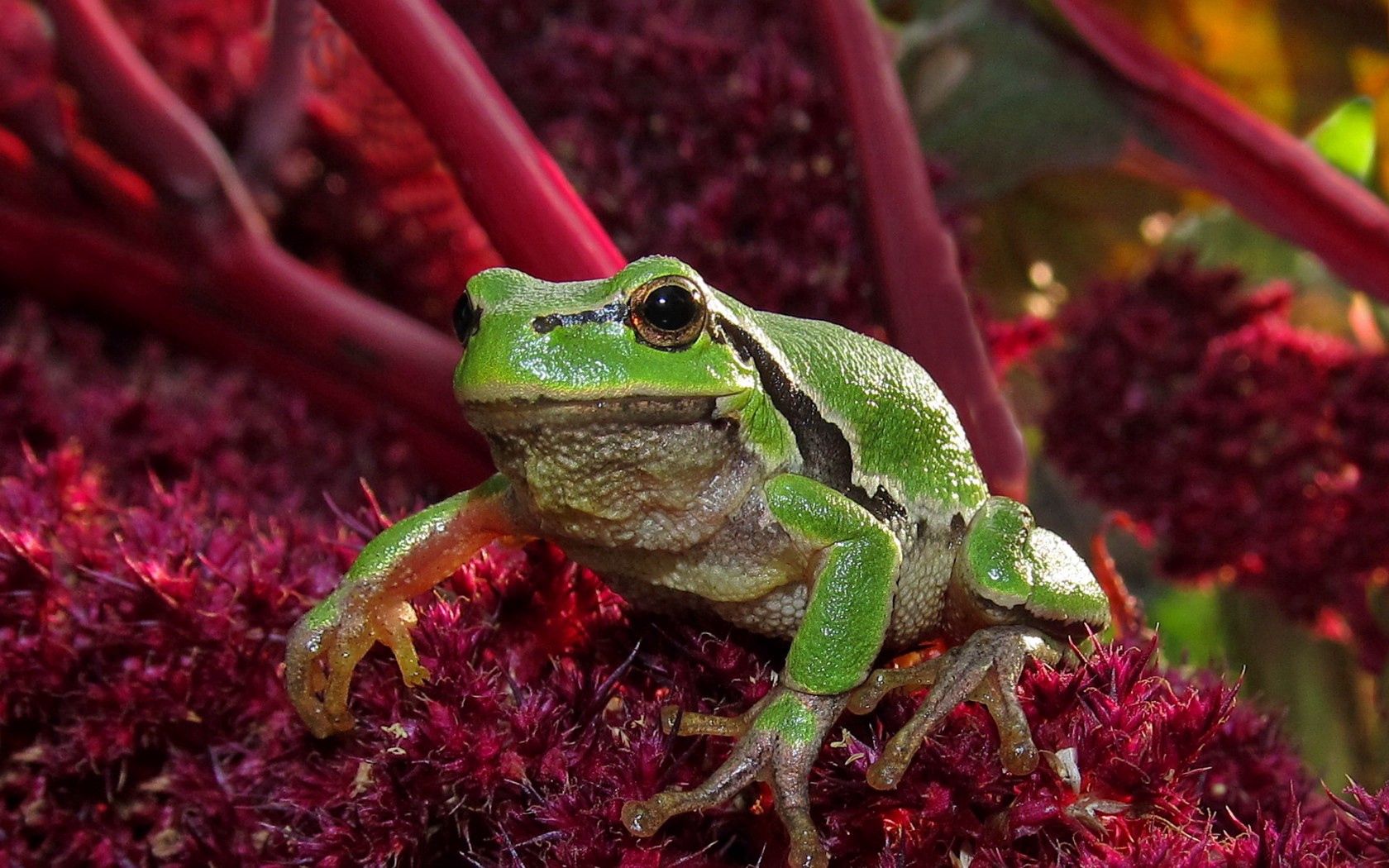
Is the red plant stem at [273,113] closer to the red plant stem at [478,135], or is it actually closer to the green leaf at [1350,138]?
the red plant stem at [478,135]

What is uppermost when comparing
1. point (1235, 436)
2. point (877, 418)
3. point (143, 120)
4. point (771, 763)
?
point (143, 120)

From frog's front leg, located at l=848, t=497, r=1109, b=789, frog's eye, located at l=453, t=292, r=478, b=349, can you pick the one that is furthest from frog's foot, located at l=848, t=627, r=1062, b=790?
frog's eye, located at l=453, t=292, r=478, b=349

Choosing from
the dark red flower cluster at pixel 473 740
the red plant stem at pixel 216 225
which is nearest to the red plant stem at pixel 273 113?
the red plant stem at pixel 216 225

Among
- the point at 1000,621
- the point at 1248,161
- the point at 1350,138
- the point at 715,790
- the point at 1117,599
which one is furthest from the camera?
the point at 1350,138

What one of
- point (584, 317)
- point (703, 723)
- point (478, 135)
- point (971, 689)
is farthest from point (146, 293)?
point (971, 689)

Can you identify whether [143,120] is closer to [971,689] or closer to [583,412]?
[583,412]

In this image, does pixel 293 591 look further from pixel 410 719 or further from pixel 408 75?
pixel 408 75

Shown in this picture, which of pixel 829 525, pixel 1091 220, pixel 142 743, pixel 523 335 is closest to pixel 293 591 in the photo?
pixel 142 743
